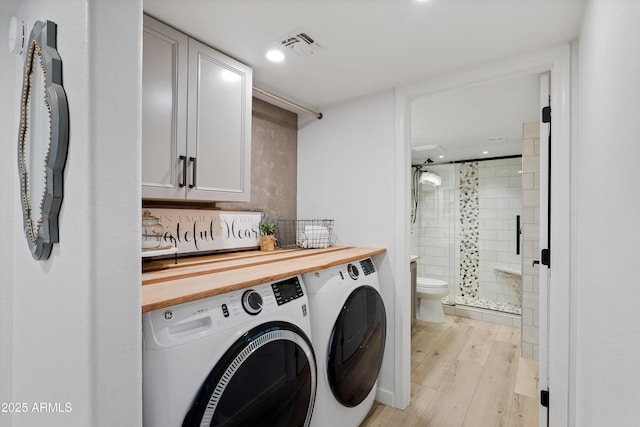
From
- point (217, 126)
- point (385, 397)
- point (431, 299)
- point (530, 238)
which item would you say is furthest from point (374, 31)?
point (431, 299)

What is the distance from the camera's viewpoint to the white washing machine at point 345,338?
1.51 m

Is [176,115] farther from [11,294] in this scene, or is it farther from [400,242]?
[400,242]

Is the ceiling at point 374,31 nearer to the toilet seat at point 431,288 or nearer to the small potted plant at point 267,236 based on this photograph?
the small potted plant at point 267,236

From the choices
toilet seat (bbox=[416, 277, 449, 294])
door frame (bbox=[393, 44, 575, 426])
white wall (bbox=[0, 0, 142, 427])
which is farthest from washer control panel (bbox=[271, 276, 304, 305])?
toilet seat (bbox=[416, 277, 449, 294])

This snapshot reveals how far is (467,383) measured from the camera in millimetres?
2387

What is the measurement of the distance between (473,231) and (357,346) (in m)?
3.52

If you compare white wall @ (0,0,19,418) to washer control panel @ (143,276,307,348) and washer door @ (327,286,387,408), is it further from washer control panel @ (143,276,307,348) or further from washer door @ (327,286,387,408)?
washer door @ (327,286,387,408)

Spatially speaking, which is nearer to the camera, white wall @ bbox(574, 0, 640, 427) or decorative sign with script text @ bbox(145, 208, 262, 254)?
white wall @ bbox(574, 0, 640, 427)

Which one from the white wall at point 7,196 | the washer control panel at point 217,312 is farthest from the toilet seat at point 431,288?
the white wall at point 7,196

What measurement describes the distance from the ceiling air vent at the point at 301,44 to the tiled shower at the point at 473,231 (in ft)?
11.6

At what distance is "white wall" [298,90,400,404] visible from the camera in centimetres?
216

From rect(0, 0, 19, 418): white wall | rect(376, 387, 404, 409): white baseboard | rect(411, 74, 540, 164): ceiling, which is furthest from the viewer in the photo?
rect(411, 74, 540, 164): ceiling

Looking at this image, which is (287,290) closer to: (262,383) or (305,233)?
(262,383)

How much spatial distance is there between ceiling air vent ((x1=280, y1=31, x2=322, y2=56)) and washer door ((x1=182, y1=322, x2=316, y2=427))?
136 cm
